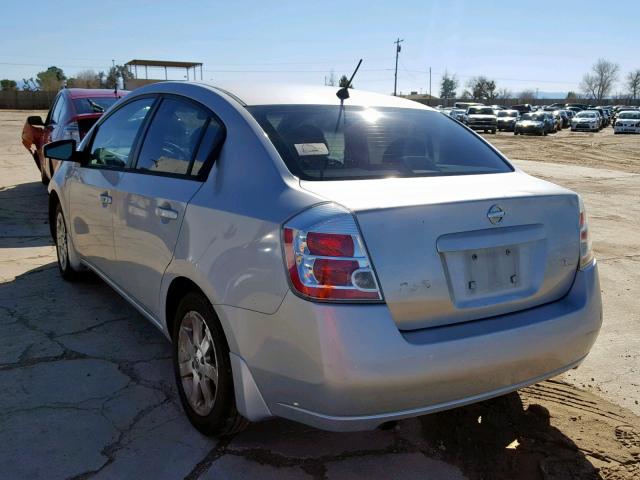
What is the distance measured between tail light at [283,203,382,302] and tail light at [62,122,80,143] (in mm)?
6811

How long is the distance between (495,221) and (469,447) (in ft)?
3.79

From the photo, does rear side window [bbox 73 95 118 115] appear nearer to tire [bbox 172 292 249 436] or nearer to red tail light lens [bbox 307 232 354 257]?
tire [bbox 172 292 249 436]

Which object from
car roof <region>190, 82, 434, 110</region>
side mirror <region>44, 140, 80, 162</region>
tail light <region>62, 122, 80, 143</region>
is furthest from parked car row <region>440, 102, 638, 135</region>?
car roof <region>190, 82, 434, 110</region>

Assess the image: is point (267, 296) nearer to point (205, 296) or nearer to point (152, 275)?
point (205, 296)

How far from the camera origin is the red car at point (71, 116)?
8.07m

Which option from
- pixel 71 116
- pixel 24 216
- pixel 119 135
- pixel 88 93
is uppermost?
pixel 88 93

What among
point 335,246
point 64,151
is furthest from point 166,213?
point 64,151

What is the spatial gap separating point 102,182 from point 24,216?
5334mm

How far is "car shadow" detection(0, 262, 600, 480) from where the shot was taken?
269 cm

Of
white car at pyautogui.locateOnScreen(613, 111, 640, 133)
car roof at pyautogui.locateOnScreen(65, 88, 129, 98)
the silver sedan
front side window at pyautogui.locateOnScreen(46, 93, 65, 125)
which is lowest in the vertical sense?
the silver sedan

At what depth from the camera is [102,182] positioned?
13.0 feet

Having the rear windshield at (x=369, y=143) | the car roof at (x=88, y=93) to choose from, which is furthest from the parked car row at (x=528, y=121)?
the rear windshield at (x=369, y=143)

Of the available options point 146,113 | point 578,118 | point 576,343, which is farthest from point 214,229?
point 578,118

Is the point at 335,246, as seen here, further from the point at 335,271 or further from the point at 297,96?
the point at 297,96
